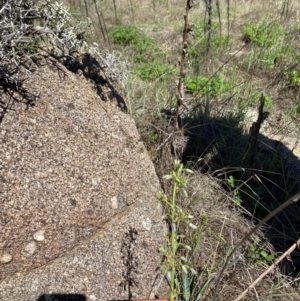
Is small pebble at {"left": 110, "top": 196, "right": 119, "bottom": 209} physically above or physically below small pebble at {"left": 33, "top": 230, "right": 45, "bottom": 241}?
above

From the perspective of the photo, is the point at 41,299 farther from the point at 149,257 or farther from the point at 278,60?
the point at 278,60

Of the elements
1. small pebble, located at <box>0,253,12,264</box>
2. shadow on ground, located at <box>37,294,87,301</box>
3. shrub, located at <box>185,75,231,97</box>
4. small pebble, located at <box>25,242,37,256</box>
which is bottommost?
shadow on ground, located at <box>37,294,87,301</box>

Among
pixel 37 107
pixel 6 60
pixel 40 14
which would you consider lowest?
pixel 37 107

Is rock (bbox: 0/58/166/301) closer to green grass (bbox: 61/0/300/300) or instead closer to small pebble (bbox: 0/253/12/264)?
small pebble (bbox: 0/253/12/264)

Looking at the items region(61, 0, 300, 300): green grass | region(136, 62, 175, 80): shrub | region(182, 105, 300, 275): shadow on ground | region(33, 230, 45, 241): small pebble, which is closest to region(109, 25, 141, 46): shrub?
region(61, 0, 300, 300): green grass

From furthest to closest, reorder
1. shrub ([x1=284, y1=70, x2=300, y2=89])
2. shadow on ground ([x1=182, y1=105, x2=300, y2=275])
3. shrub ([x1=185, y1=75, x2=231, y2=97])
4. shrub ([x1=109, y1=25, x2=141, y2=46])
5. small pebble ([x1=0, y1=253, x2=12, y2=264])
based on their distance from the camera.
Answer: shrub ([x1=109, y1=25, x2=141, y2=46]) < shrub ([x1=284, y1=70, x2=300, y2=89]) < shrub ([x1=185, y1=75, x2=231, y2=97]) < shadow on ground ([x1=182, y1=105, x2=300, y2=275]) < small pebble ([x1=0, y1=253, x2=12, y2=264])

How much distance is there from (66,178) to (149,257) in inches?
22.0

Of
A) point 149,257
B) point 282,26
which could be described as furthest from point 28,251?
point 282,26

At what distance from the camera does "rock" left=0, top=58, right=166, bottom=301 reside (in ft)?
6.00

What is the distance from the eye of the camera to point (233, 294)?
2.19 m

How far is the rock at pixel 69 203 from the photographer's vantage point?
6.00 feet

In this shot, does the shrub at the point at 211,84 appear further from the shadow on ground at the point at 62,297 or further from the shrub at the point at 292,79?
the shadow on ground at the point at 62,297

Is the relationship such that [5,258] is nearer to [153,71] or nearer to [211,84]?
[211,84]

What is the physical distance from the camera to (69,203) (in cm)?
194
